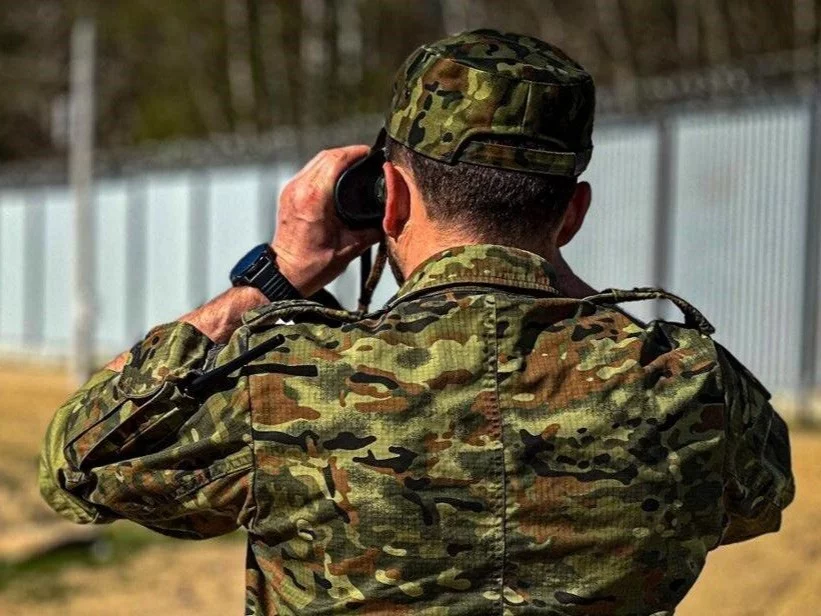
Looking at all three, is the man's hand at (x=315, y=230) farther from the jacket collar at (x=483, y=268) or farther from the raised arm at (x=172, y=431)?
the jacket collar at (x=483, y=268)

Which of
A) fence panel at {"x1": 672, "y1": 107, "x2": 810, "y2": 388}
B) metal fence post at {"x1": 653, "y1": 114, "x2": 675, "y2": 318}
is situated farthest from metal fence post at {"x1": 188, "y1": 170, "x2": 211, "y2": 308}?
fence panel at {"x1": 672, "y1": 107, "x2": 810, "y2": 388}

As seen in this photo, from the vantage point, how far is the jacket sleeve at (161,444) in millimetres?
1874

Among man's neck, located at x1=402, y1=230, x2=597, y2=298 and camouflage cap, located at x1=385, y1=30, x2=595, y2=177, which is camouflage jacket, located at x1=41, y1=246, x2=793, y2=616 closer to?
man's neck, located at x1=402, y1=230, x2=597, y2=298

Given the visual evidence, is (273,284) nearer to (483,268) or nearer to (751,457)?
(483,268)

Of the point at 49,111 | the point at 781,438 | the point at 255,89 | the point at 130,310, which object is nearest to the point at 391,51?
the point at 255,89

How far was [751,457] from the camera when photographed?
2.02 metres

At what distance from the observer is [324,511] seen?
188 centimetres

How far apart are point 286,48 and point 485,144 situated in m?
27.5

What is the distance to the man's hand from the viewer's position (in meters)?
2.12

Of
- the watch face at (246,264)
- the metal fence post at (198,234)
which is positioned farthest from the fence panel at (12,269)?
the watch face at (246,264)

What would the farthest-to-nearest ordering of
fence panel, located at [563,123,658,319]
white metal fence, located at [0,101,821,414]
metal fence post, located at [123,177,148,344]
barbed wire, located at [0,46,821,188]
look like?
1. metal fence post, located at [123,177,148,344]
2. fence panel, located at [563,123,658,319]
3. barbed wire, located at [0,46,821,188]
4. white metal fence, located at [0,101,821,414]

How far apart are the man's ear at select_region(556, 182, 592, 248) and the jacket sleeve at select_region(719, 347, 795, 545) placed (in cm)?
25

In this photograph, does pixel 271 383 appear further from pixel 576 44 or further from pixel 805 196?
pixel 576 44

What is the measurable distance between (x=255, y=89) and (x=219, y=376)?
1094 inches
